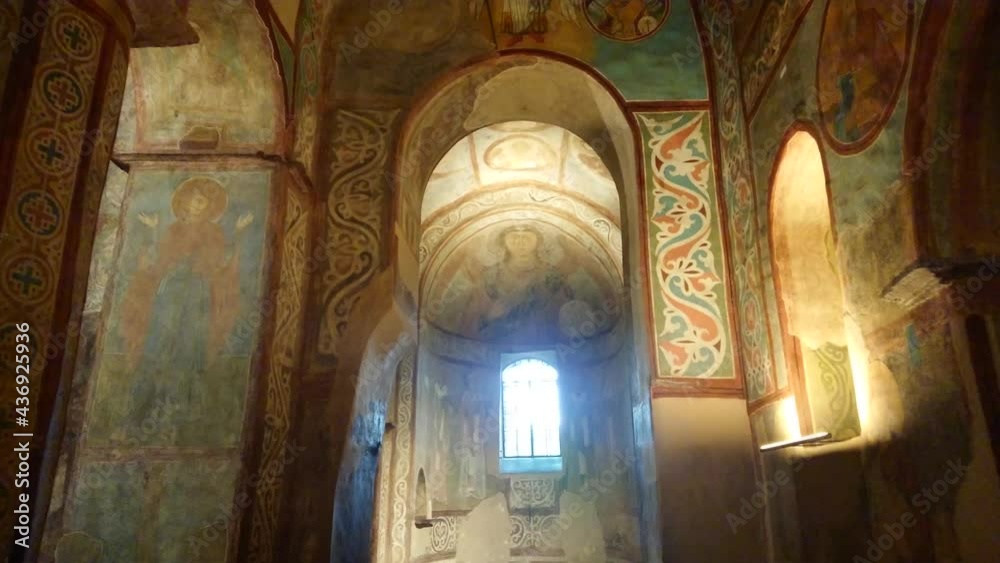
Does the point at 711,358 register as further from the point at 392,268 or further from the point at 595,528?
the point at 595,528

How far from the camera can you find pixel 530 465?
43.1ft

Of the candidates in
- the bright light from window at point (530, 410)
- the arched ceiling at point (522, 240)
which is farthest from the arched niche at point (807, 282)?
the bright light from window at point (530, 410)

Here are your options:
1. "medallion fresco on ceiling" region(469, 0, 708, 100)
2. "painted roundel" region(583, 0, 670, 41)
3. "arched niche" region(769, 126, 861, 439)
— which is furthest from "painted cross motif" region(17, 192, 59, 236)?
"painted roundel" region(583, 0, 670, 41)

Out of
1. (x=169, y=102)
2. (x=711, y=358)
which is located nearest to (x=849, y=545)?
(x=711, y=358)

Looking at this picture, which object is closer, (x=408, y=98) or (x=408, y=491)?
(x=408, y=98)

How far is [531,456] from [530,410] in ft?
2.91

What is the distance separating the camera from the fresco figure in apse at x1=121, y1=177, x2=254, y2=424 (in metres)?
5.04

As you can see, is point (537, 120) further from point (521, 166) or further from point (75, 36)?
point (75, 36)

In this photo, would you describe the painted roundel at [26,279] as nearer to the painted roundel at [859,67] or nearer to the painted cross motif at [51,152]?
the painted cross motif at [51,152]

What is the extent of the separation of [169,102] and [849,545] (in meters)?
5.77

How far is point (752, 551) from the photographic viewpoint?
5.50 m

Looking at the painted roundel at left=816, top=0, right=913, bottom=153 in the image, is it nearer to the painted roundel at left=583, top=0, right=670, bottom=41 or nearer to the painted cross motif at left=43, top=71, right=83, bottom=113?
the painted roundel at left=583, top=0, right=670, bottom=41

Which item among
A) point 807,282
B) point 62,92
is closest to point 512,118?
point 807,282

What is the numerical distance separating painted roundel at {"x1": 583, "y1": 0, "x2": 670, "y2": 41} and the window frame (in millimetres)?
7607
